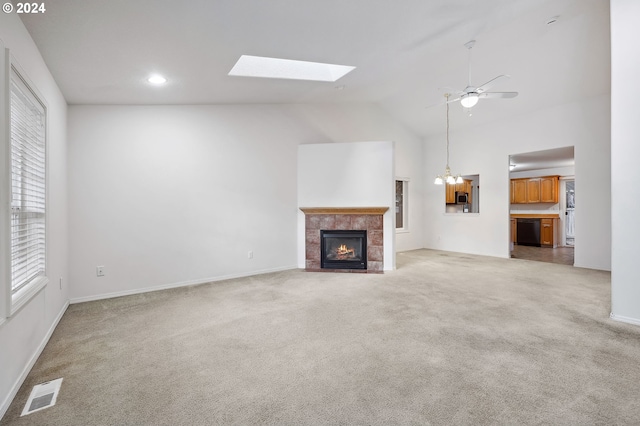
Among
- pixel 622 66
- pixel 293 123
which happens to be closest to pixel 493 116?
pixel 622 66

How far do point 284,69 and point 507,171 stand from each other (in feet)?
17.1

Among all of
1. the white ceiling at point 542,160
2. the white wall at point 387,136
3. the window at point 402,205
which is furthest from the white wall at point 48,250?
the white ceiling at point 542,160

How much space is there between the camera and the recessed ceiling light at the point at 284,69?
3.87 m

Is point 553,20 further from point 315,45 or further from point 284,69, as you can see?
point 284,69

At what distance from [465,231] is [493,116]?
103 inches

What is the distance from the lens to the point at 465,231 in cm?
731

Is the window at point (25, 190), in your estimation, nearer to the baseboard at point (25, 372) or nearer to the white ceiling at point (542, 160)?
the baseboard at point (25, 372)

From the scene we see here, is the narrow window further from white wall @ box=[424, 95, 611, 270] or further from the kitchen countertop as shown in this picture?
the kitchen countertop

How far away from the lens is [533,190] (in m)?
9.02

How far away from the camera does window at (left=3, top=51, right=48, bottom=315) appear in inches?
85.6

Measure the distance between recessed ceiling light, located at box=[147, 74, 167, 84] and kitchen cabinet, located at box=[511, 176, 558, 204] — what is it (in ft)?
32.0

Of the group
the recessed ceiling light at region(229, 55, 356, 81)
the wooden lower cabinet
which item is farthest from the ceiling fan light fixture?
the wooden lower cabinet

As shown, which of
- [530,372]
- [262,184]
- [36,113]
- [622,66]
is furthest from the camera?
[262,184]

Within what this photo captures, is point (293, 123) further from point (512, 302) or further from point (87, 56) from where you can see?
point (512, 302)
